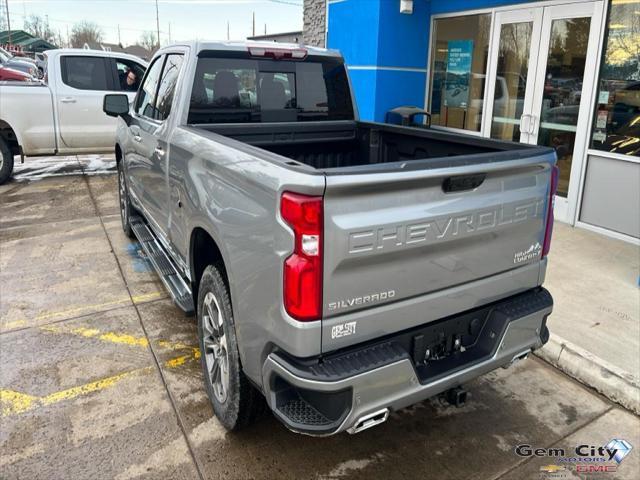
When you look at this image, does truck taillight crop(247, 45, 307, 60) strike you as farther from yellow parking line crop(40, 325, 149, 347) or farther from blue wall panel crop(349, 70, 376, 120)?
blue wall panel crop(349, 70, 376, 120)

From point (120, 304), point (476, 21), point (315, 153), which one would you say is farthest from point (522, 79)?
point (120, 304)

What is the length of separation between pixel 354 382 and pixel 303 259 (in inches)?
21.1

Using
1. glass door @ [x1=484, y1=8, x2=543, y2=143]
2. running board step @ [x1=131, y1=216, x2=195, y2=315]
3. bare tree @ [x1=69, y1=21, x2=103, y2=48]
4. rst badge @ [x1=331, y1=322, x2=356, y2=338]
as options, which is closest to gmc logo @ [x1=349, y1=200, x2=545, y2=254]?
rst badge @ [x1=331, y1=322, x2=356, y2=338]

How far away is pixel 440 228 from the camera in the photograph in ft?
7.61

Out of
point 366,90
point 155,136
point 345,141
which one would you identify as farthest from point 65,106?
point 345,141

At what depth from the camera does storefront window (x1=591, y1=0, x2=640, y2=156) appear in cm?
583

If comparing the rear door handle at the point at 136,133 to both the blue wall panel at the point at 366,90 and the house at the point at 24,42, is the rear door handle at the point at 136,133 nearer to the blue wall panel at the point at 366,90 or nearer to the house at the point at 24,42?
the blue wall panel at the point at 366,90

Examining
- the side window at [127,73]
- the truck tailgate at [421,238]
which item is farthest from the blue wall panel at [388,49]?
the truck tailgate at [421,238]

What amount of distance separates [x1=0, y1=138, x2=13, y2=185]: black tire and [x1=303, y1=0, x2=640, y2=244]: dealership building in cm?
595

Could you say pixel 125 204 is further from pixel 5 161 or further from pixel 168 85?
pixel 5 161

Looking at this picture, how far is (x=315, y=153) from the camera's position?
4.18 meters

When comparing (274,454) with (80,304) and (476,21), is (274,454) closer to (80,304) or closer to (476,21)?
(80,304)

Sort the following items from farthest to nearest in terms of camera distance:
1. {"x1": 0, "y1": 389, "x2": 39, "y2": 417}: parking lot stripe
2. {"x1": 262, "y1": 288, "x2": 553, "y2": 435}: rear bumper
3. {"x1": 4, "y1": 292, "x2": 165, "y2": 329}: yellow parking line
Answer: {"x1": 4, "y1": 292, "x2": 165, "y2": 329}: yellow parking line
{"x1": 0, "y1": 389, "x2": 39, "y2": 417}: parking lot stripe
{"x1": 262, "y1": 288, "x2": 553, "y2": 435}: rear bumper

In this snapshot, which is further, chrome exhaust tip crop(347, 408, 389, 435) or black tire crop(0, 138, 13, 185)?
black tire crop(0, 138, 13, 185)
